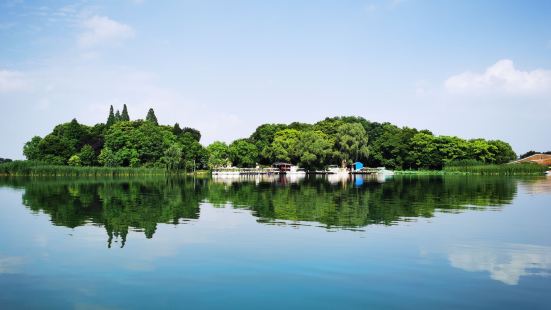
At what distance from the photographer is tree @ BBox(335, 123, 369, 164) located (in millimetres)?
90062

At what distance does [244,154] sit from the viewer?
104 m

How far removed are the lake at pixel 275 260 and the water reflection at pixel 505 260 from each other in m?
0.03

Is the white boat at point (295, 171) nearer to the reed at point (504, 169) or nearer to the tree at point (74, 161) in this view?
the reed at point (504, 169)

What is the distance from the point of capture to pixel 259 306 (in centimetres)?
813

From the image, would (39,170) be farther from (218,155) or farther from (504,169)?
(504,169)

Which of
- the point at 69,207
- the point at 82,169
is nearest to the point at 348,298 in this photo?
the point at 69,207

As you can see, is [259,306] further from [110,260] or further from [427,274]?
[110,260]

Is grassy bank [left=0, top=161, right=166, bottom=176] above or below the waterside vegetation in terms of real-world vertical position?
below

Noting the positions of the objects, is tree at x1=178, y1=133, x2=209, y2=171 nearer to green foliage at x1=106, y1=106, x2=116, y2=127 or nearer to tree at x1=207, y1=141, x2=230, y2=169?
tree at x1=207, y1=141, x2=230, y2=169

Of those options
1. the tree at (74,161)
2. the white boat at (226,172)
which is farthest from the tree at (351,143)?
the tree at (74,161)

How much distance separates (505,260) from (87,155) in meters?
88.9

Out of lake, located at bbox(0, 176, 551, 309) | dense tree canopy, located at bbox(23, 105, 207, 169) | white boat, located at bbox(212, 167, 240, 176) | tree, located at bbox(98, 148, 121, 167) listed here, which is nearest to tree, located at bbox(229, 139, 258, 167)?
dense tree canopy, located at bbox(23, 105, 207, 169)

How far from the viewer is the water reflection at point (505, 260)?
10505 mm

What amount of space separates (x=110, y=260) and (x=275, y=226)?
7.32 m
